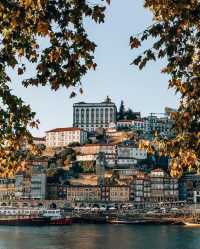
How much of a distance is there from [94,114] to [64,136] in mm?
16407

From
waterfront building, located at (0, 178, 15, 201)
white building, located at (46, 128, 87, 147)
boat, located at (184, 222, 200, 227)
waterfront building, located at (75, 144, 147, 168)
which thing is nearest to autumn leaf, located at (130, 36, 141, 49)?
boat, located at (184, 222, 200, 227)

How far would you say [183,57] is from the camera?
8664 mm

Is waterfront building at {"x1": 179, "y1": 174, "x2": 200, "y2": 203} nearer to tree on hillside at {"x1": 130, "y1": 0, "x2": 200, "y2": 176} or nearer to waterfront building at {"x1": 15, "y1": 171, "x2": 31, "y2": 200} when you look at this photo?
waterfront building at {"x1": 15, "y1": 171, "x2": 31, "y2": 200}

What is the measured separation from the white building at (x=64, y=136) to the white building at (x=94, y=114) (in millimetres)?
12090

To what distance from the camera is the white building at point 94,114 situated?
16825cm

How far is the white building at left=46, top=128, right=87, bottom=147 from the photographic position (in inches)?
6094

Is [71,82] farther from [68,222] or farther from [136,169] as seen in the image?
[136,169]

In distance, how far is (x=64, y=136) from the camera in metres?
156

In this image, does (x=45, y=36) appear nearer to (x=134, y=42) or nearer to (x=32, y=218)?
(x=134, y=42)

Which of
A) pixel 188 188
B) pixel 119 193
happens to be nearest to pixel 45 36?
pixel 119 193

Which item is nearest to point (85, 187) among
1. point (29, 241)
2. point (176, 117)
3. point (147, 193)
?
point (147, 193)

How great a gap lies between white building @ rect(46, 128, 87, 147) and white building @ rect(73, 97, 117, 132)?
12090mm

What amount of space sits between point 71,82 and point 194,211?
369 feet

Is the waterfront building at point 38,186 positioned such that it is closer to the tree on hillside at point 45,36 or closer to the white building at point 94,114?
the white building at point 94,114
